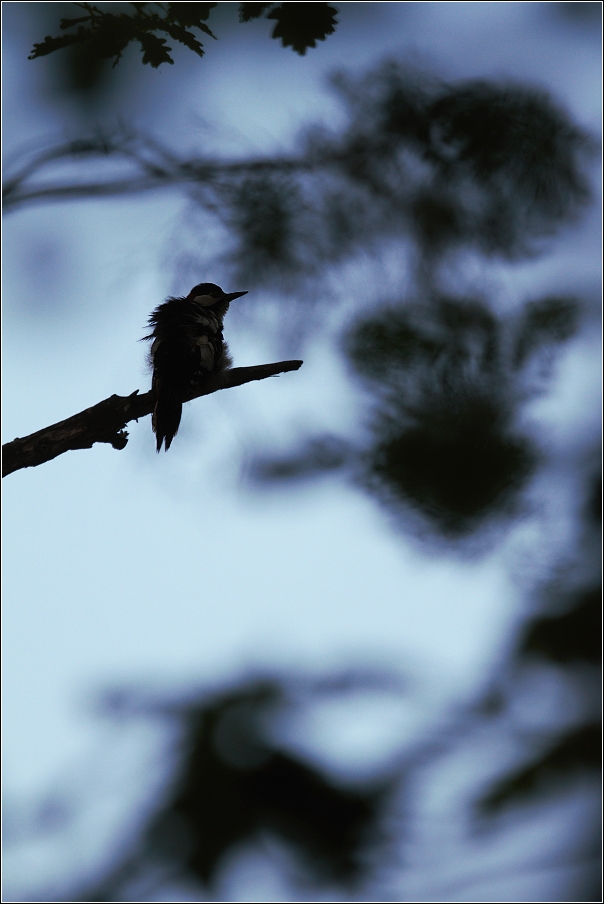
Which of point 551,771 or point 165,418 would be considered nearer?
point 551,771

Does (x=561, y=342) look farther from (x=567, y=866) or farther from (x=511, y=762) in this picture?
(x=567, y=866)

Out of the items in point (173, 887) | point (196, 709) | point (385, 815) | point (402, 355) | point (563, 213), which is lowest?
point (173, 887)

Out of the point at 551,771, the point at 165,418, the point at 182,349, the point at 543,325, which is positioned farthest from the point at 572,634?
the point at 182,349

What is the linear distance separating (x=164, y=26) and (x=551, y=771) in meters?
2.22

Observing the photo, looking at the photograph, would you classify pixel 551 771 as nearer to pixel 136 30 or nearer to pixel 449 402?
pixel 449 402

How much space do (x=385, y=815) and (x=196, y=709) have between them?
2.00 feet

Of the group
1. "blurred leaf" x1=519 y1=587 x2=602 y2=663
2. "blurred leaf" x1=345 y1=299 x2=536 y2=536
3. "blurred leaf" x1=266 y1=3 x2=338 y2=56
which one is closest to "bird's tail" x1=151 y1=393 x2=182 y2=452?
"blurred leaf" x1=345 y1=299 x2=536 y2=536

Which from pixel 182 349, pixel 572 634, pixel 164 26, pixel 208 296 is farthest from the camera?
pixel 208 296

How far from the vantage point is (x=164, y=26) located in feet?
6.55

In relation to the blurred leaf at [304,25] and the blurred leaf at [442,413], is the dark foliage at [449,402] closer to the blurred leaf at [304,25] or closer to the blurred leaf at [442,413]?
the blurred leaf at [442,413]

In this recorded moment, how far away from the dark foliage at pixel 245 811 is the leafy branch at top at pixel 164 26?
5.99 ft

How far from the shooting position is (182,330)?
352cm

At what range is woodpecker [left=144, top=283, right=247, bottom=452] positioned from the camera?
2955 mm

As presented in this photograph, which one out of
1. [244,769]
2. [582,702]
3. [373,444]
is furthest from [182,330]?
[582,702]
